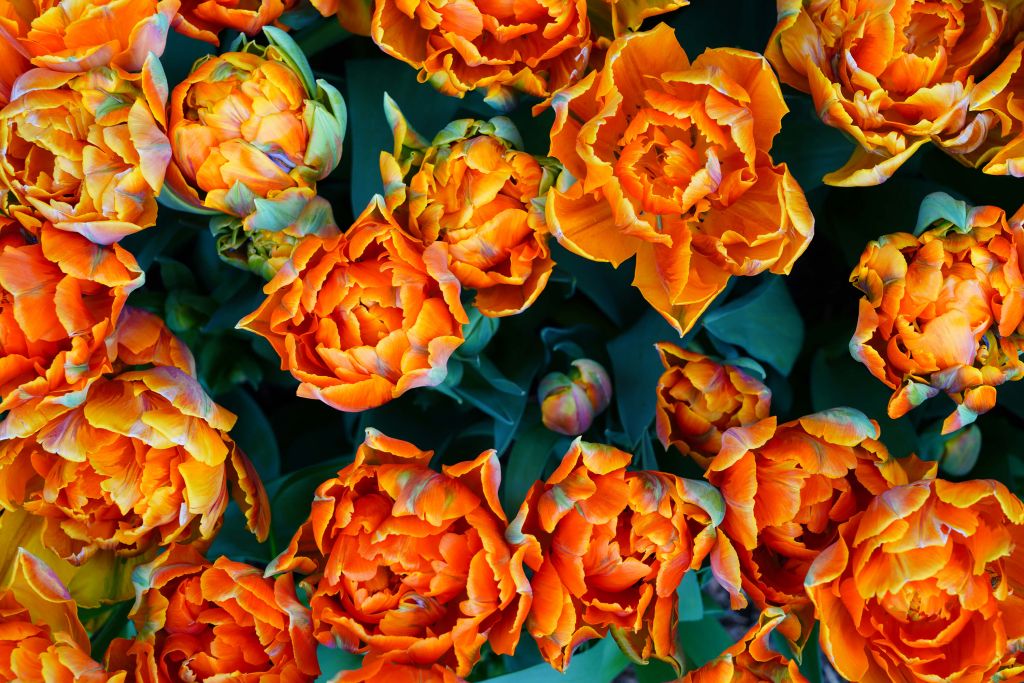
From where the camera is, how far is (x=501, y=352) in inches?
32.9

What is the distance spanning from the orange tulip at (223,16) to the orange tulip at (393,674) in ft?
1.47

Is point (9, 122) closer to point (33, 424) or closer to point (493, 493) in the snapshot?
point (33, 424)

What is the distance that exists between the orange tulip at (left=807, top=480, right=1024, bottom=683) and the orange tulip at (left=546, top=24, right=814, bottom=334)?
0.58 ft

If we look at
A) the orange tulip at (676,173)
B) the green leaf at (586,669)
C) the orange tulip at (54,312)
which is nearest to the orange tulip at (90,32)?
the orange tulip at (54,312)

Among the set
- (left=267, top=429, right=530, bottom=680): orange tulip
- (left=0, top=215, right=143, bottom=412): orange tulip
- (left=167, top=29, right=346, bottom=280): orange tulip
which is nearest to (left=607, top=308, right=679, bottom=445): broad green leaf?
(left=267, top=429, right=530, bottom=680): orange tulip

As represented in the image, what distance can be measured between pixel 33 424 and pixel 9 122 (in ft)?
0.70

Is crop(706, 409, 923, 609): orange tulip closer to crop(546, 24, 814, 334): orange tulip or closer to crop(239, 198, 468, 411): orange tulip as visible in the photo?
crop(546, 24, 814, 334): orange tulip

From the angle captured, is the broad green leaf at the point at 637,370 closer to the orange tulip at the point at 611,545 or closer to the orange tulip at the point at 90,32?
the orange tulip at the point at 611,545

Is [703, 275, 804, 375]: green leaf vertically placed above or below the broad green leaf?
above

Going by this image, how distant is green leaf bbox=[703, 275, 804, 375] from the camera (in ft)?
2.35

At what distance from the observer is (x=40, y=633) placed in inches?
28.0

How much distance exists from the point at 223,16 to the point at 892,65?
1.49ft

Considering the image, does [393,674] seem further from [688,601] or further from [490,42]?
[490,42]

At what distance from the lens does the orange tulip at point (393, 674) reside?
0.63m
